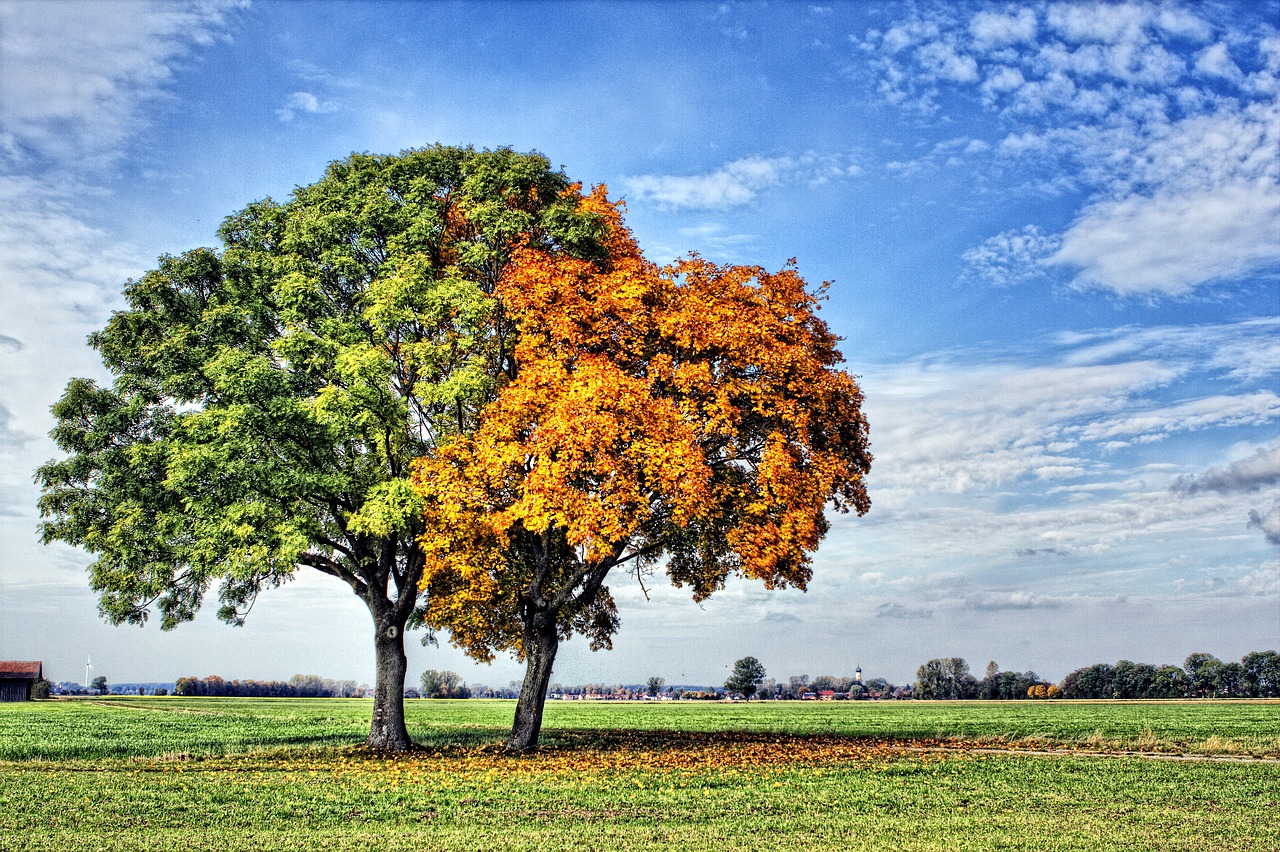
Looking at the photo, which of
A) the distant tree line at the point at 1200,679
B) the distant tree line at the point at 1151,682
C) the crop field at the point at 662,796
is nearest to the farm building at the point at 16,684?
the crop field at the point at 662,796

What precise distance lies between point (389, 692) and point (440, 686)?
123 metres

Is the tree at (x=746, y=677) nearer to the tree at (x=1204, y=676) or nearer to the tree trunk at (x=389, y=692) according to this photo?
the tree at (x=1204, y=676)

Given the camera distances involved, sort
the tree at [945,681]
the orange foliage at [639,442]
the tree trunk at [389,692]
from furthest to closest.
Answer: the tree at [945,681] → the tree trunk at [389,692] → the orange foliage at [639,442]

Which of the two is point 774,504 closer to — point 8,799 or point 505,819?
point 505,819

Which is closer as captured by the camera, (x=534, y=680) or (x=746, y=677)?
(x=534, y=680)

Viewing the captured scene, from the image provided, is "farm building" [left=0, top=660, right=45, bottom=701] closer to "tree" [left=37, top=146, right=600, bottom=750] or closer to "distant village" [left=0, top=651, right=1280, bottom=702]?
"distant village" [left=0, top=651, right=1280, bottom=702]

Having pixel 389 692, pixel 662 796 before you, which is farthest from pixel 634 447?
pixel 389 692

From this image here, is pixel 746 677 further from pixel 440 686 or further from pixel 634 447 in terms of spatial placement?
pixel 634 447

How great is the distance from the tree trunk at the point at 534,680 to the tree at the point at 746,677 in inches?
4162

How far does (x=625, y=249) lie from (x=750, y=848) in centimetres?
2336

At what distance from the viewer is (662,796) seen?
19.1 metres

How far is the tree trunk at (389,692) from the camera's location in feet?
101

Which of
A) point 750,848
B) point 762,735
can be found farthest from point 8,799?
point 762,735

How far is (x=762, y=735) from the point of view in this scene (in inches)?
1543
